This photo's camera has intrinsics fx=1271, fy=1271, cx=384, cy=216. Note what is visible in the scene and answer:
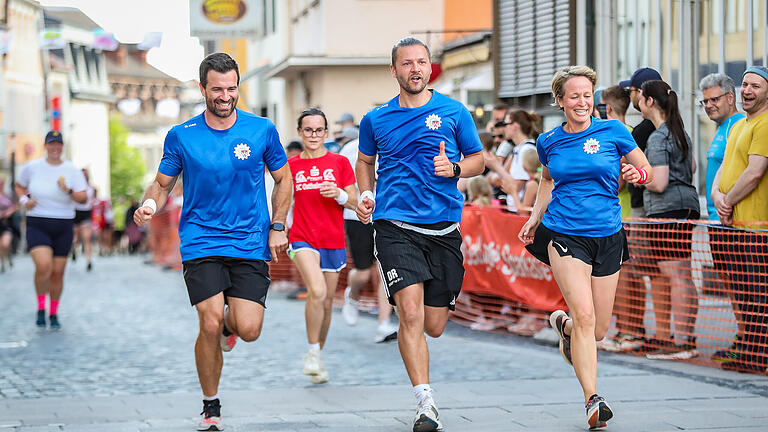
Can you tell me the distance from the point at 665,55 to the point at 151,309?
6.92 metres

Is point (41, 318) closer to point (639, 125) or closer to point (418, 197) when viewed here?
point (639, 125)

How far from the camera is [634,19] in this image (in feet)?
48.0

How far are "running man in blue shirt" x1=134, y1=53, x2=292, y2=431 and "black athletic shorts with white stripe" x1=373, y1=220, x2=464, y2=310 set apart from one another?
0.62 metres

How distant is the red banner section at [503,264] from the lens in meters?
11.1

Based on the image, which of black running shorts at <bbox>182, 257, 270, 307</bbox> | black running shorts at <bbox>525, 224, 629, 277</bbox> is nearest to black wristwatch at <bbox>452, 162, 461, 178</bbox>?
black running shorts at <bbox>525, 224, 629, 277</bbox>

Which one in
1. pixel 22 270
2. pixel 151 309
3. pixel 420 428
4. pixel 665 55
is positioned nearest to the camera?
pixel 420 428

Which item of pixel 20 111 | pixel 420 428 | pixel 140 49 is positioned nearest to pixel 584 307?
pixel 420 428

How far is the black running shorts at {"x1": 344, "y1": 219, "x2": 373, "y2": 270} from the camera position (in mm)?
11866

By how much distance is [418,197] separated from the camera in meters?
6.82

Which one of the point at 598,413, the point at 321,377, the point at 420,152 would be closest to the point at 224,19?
the point at 321,377

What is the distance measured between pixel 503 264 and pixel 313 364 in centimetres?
349

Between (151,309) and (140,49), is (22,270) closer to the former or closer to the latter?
(151,309)

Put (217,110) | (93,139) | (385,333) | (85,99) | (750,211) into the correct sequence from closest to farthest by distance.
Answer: (217,110) → (750,211) → (385,333) → (85,99) → (93,139)

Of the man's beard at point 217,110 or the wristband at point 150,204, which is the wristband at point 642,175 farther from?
the wristband at point 150,204
